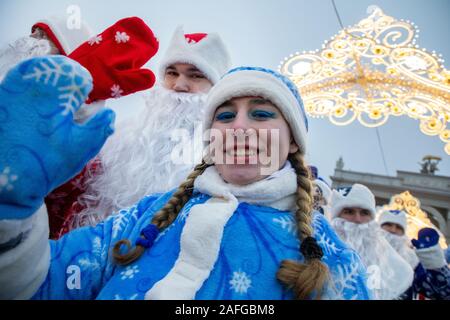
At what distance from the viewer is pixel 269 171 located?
1.17 meters

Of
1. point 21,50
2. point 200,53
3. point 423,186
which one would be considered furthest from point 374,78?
point 423,186

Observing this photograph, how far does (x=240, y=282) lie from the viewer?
923 mm

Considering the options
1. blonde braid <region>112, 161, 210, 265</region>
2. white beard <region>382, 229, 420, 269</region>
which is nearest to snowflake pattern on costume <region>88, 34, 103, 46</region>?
blonde braid <region>112, 161, 210, 265</region>

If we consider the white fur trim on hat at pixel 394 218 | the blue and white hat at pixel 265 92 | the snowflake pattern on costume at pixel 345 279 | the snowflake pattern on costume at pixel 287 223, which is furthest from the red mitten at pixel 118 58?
the white fur trim on hat at pixel 394 218

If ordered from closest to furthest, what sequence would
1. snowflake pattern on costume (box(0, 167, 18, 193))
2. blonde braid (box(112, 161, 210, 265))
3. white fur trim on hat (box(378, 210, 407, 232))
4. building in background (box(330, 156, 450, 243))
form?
snowflake pattern on costume (box(0, 167, 18, 193))
blonde braid (box(112, 161, 210, 265))
white fur trim on hat (box(378, 210, 407, 232))
building in background (box(330, 156, 450, 243))

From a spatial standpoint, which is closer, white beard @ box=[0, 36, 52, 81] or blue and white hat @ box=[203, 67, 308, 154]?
blue and white hat @ box=[203, 67, 308, 154]

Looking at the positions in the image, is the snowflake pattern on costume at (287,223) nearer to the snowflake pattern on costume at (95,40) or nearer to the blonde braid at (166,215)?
the blonde braid at (166,215)

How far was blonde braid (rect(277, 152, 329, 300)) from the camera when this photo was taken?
89 centimetres

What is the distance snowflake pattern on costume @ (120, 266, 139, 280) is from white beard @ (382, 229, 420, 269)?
152 inches

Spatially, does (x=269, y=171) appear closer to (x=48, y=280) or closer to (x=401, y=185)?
(x=48, y=280)

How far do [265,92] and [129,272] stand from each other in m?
0.78

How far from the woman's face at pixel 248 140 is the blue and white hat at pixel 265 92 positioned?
0.03 metres

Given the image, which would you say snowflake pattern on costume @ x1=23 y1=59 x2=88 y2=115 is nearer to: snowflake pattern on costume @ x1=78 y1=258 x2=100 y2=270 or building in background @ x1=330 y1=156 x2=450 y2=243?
snowflake pattern on costume @ x1=78 y1=258 x2=100 y2=270
